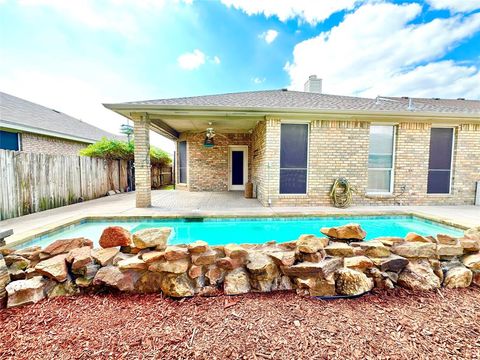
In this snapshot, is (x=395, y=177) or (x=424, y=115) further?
(x=395, y=177)

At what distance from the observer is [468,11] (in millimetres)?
6859

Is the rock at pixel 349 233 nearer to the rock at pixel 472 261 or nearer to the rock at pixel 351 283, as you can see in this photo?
the rock at pixel 351 283

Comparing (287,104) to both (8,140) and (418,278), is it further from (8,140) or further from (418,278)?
(8,140)

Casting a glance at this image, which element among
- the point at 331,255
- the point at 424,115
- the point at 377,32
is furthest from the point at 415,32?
the point at 331,255

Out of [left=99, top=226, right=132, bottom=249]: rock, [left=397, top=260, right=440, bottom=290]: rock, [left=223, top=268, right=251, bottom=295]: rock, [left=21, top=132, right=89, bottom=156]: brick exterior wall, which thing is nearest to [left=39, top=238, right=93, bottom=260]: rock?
[left=99, top=226, right=132, bottom=249]: rock

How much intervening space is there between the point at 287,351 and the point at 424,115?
7.55 meters

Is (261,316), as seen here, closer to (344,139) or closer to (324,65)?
(344,139)

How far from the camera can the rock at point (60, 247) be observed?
6.64ft

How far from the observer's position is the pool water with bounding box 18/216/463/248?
14.3 ft

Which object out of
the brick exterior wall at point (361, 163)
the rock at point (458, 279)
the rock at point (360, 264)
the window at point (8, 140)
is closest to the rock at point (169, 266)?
the rock at point (360, 264)

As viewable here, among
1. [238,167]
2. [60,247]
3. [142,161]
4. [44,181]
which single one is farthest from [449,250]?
[238,167]

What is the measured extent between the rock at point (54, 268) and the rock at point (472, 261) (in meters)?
3.99

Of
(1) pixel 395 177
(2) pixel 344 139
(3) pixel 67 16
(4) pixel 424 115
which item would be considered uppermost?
(3) pixel 67 16

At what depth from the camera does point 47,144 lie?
10.1m
